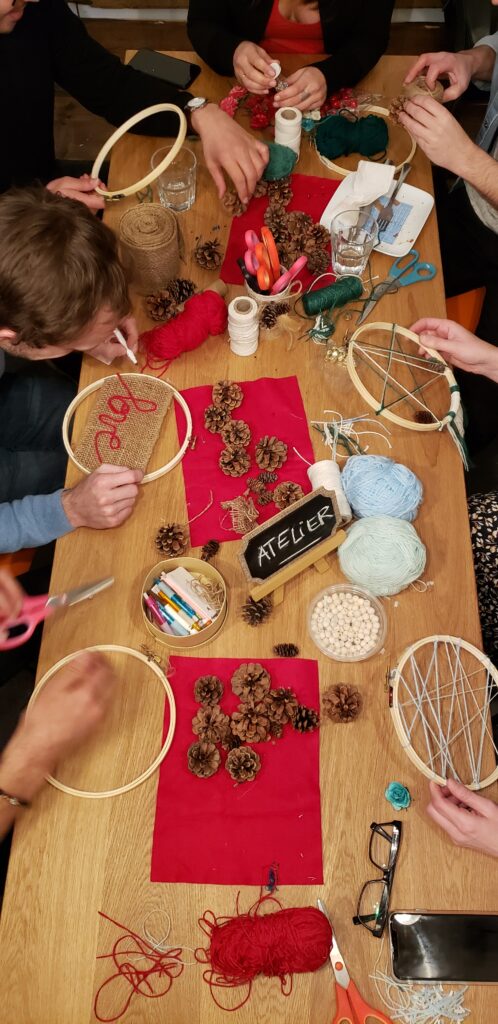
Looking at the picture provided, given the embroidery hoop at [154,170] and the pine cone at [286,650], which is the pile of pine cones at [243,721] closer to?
the pine cone at [286,650]

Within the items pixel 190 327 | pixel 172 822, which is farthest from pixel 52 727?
pixel 190 327

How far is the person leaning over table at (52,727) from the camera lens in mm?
1196

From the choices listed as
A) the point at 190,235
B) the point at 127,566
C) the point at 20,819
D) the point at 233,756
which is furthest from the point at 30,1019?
the point at 190,235

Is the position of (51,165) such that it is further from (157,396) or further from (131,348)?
(157,396)

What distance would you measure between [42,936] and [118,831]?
19cm

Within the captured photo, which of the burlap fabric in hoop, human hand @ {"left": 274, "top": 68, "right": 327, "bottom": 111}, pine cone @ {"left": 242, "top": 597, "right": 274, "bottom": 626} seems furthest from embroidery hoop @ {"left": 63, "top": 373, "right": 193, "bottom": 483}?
human hand @ {"left": 274, "top": 68, "right": 327, "bottom": 111}

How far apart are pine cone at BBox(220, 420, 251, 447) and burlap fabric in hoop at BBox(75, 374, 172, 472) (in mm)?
145

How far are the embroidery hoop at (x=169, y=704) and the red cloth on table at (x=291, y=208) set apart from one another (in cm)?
88

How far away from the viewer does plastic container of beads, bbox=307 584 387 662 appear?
1.31 metres

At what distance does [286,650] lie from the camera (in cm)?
131

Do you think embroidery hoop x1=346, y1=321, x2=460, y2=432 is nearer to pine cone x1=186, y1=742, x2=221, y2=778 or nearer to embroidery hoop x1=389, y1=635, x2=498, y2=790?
embroidery hoop x1=389, y1=635, x2=498, y2=790

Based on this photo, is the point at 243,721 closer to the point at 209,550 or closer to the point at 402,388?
the point at 209,550

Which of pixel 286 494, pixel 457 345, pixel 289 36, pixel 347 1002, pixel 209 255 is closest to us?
pixel 347 1002

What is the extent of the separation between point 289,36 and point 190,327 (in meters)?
1.07
